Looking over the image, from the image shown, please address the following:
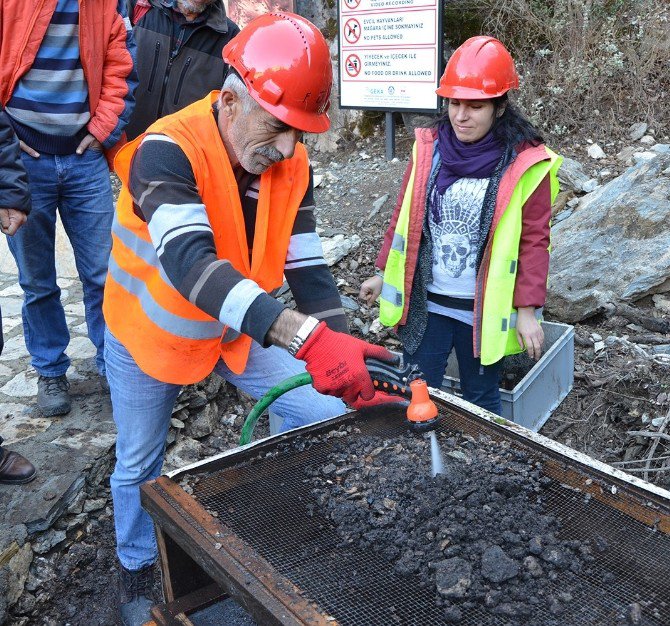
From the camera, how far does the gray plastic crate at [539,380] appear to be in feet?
11.8

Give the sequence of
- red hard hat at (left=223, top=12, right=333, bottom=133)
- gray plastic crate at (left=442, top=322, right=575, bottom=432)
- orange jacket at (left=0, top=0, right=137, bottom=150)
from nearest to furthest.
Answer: red hard hat at (left=223, top=12, right=333, bottom=133) < orange jacket at (left=0, top=0, right=137, bottom=150) < gray plastic crate at (left=442, top=322, right=575, bottom=432)

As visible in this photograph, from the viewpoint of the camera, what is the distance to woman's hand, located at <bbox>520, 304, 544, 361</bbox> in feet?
10.5

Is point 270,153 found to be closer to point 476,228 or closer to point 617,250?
point 476,228

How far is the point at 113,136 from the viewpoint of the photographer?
3.54 m

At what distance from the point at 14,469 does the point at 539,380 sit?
2.51m

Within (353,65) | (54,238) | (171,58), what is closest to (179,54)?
(171,58)

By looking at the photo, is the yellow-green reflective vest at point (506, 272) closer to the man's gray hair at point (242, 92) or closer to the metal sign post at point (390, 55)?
the man's gray hair at point (242, 92)

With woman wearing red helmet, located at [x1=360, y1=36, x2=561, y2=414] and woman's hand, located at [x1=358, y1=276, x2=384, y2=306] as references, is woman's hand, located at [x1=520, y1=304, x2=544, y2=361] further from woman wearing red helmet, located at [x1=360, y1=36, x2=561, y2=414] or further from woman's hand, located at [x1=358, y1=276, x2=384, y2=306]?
woman's hand, located at [x1=358, y1=276, x2=384, y2=306]

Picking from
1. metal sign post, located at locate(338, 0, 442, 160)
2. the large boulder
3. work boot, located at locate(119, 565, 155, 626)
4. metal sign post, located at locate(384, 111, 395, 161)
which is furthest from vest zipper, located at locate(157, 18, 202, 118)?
metal sign post, located at locate(384, 111, 395, 161)

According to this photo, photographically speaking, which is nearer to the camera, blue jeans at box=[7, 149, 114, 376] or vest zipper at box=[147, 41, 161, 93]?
blue jeans at box=[7, 149, 114, 376]

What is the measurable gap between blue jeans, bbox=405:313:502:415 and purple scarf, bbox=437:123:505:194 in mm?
636

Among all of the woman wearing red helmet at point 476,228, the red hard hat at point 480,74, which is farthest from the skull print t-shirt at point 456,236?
the red hard hat at point 480,74

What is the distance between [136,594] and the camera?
2.68m

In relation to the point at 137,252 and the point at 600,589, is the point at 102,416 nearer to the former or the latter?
the point at 137,252
